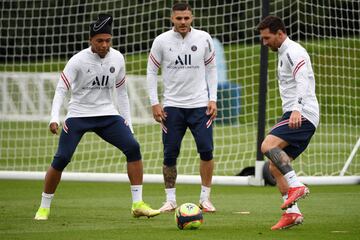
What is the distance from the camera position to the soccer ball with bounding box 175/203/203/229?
8.67m

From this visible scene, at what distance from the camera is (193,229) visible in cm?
876

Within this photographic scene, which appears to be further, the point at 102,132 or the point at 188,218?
the point at 102,132

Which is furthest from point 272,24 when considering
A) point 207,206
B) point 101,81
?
point 207,206

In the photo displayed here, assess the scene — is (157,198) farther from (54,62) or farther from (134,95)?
(134,95)

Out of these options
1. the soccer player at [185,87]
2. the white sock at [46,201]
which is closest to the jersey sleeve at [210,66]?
the soccer player at [185,87]

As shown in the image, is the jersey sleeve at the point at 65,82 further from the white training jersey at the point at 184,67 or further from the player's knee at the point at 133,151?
the white training jersey at the point at 184,67

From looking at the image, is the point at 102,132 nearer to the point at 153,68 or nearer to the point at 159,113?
the point at 159,113

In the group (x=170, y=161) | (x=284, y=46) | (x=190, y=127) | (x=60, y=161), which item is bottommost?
(x=170, y=161)

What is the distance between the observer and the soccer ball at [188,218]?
8672 millimetres

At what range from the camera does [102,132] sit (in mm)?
10133

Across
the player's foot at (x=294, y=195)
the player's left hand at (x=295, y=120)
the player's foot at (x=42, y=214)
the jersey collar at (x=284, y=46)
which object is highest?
the jersey collar at (x=284, y=46)

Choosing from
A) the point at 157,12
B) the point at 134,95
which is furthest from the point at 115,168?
the point at 134,95

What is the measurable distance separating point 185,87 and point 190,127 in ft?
1.49

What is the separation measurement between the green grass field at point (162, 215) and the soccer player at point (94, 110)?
38cm
